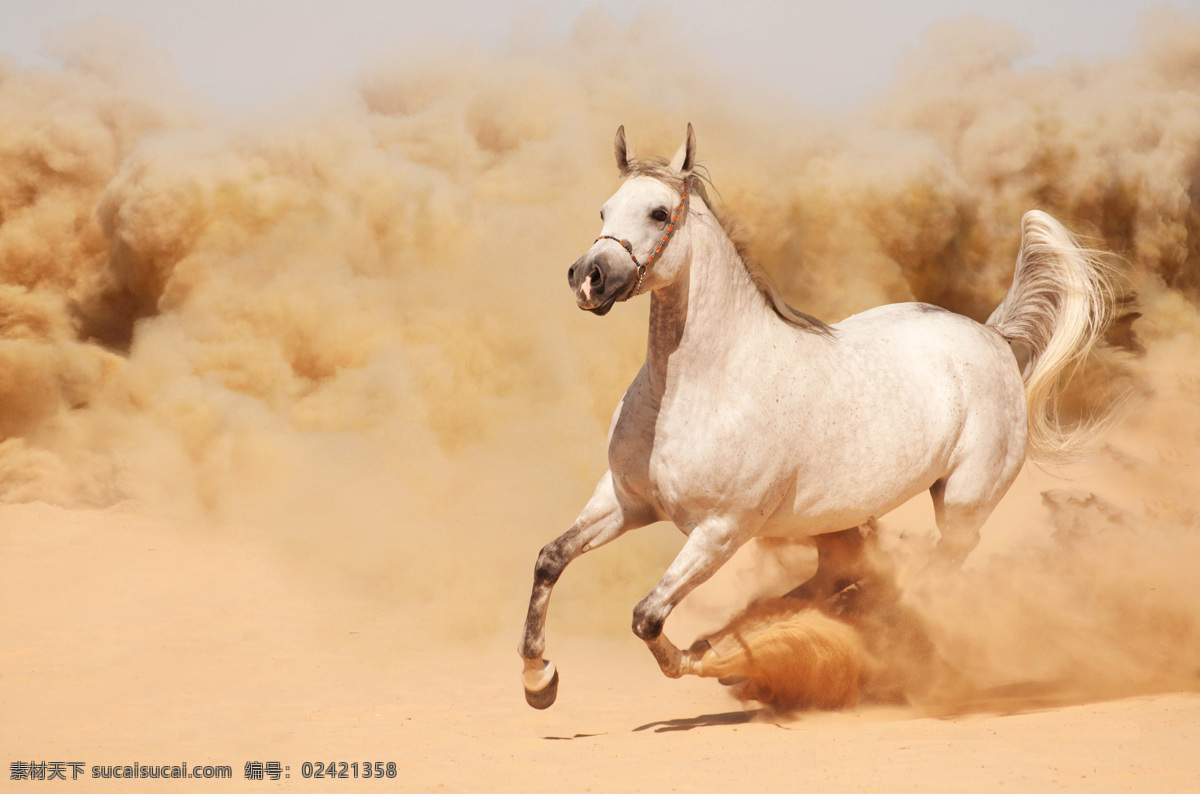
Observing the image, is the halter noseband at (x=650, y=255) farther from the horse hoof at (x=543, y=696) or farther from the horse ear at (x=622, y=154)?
the horse hoof at (x=543, y=696)

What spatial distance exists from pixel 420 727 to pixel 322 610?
2119mm

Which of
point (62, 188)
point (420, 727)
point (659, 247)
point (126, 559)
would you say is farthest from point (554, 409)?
point (62, 188)

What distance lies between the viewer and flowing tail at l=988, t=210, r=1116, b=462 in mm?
4887

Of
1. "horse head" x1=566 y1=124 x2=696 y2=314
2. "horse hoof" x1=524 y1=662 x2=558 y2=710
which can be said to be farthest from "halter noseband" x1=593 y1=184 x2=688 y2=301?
"horse hoof" x1=524 y1=662 x2=558 y2=710

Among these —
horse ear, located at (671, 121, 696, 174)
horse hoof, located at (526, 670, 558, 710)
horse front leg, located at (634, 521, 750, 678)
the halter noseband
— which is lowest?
horse hoof, located at (526, 670, 558, 710)

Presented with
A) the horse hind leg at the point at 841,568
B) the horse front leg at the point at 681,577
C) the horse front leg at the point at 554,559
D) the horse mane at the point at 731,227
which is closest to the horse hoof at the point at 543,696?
the horse front leg at the point at 554,559

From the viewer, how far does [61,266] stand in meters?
9.84

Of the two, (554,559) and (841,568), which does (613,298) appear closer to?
(554,559)

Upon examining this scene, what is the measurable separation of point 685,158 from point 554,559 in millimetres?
1493

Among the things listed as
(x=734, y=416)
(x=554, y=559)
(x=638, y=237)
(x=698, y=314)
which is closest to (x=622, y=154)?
(x=638, y=237)

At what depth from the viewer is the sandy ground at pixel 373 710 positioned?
3.11m

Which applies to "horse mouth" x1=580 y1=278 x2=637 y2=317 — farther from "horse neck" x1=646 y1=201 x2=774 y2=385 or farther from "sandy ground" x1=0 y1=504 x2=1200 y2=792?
"sandy ground" x1=0 y1=504 x2=1200 y2=792

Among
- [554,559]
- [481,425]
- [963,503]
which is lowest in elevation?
[554,559]

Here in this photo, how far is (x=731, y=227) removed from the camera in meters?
3.86
